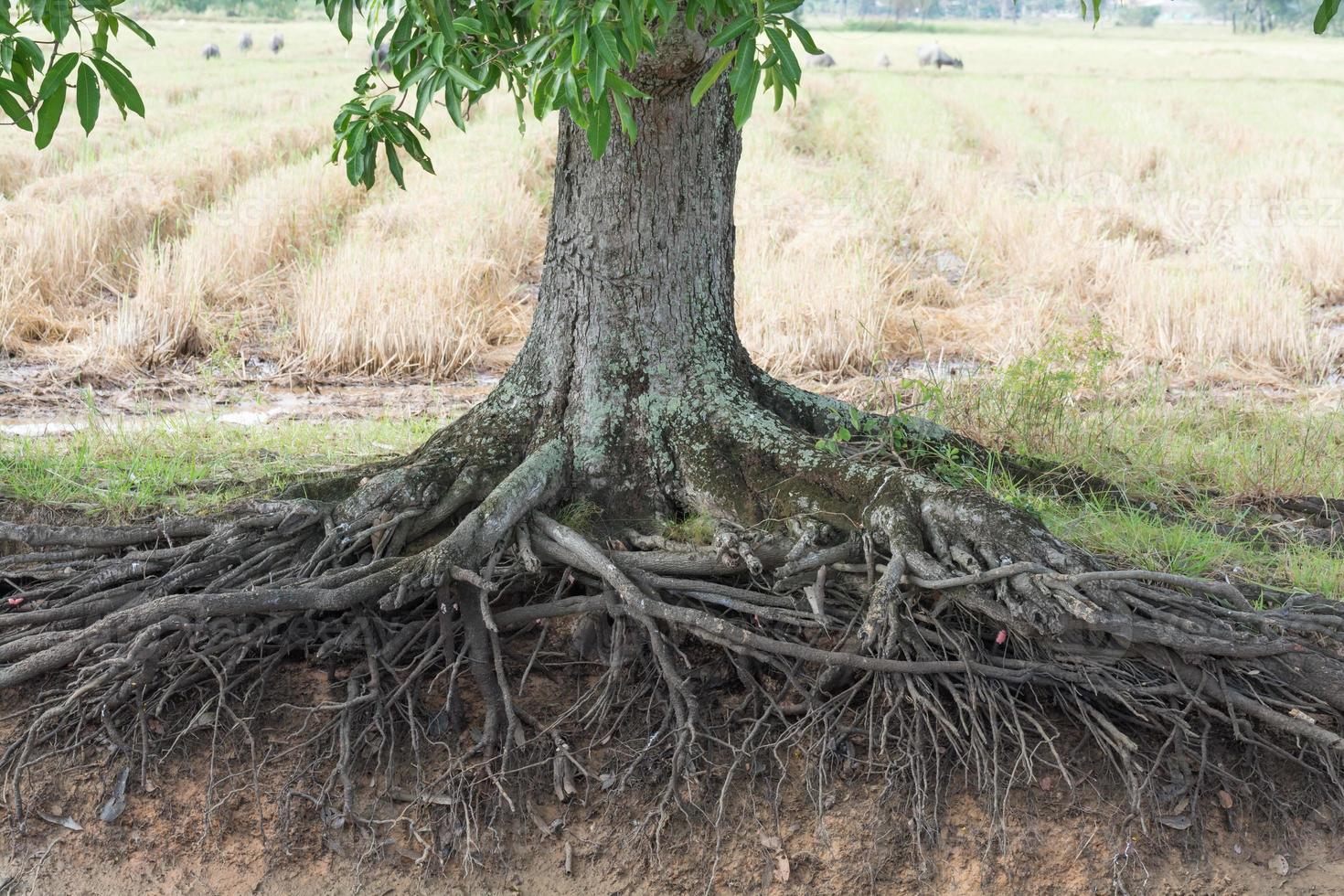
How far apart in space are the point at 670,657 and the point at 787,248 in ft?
19.2

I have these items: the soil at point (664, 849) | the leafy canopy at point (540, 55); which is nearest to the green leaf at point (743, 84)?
the leafy canopy at point (540, 55)

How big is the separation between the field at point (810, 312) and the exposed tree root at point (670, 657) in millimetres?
322

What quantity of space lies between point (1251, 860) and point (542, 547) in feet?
7.39

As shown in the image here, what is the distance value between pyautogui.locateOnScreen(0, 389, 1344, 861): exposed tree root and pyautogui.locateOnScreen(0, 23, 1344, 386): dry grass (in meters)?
3.57

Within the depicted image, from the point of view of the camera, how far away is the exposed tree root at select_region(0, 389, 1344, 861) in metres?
3.19

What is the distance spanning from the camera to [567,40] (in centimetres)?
247

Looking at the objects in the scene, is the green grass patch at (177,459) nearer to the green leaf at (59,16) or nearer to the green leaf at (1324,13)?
the green leaf at (59,16)

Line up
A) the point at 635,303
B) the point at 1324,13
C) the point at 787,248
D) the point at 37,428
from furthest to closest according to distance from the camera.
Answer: the point at 787,248
the point at 37,428
the point at 635,303
the point at 1324,13

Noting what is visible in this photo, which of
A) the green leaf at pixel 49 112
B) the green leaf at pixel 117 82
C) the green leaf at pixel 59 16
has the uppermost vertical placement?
the green leaf at pixel 59 16

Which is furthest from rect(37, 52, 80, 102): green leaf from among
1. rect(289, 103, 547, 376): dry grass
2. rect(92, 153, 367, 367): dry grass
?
rect(92, 153, 367, 367): dry grass

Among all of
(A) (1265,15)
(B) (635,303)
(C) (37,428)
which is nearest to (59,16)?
(B) (635,303)

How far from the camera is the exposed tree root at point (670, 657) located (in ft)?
10.5

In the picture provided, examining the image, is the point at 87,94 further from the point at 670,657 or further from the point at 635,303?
the point at 670,657

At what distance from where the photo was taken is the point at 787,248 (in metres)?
8.77
